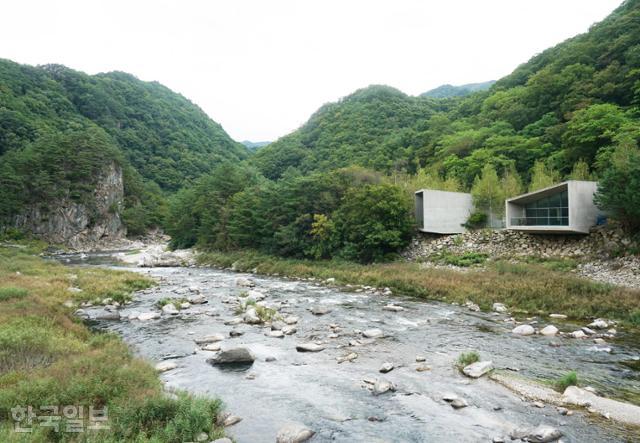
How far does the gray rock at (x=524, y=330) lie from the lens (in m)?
14.0

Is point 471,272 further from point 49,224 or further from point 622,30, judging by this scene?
point 49,224

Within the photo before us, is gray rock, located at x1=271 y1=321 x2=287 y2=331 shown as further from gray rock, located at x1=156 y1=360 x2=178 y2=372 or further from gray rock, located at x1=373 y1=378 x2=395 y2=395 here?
gray rock, located at x1=373 y1=378 x2=395 y2=395

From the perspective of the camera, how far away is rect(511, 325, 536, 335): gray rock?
45.9 ft

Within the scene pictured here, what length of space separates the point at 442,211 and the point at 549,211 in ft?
33.0

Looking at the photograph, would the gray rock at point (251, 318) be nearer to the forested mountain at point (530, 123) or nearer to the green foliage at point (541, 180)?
the green foliage at point (541, 180)

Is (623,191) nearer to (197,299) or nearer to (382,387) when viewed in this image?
(382,387)

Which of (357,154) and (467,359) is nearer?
(467,359)

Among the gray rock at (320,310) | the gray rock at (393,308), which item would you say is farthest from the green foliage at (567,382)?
the gray rock at (320,310)

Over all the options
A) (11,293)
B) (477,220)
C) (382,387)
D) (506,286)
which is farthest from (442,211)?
(11,293)

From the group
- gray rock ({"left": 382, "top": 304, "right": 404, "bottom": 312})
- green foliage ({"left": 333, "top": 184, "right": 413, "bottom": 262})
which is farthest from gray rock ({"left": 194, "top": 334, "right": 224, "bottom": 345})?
green foliage ({"left": 333, "top": 184, "right": 413, "bottom": 262})

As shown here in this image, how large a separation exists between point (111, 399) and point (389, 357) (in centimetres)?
781

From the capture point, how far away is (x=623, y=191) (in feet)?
68.3

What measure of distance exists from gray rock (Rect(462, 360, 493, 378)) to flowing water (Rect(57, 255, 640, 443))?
0.23 metres

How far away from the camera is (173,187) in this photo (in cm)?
12912
